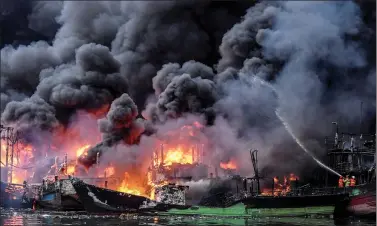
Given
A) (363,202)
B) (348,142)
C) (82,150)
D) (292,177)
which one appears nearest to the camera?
(363,202)

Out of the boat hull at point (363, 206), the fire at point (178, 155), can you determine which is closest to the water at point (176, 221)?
the boat hull at point (363, 206)

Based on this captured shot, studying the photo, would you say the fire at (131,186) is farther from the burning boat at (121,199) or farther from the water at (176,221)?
the water at (176,221)

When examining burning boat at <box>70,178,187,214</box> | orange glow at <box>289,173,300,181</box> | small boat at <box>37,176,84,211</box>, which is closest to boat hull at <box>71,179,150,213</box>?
burning boat at <box>70,178,187,214</box>

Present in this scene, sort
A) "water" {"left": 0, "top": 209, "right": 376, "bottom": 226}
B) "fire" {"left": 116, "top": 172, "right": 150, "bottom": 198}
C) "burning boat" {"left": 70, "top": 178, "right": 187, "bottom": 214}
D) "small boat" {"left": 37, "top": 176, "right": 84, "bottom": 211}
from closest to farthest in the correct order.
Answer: "water" {"left": 0, "top": 209, "right": 376, "bottom": 226} < "burning boat" {"left": 70, "top": 178, "right": 187, "bottom": 214} < "small boat" {"left": 37, "top": 176, "right": 84, "bottom": 211} < "fire" {"left": 116, "top": 172, "right": 150, "bottom": 198}

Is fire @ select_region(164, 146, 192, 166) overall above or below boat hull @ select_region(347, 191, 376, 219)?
above

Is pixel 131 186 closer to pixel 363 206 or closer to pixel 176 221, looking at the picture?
pixel 176 221

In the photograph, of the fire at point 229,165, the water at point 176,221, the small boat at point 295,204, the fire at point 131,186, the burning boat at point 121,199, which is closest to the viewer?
the water at point 176,221

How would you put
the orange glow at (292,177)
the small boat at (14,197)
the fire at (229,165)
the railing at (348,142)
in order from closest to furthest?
1. the railing at (348,142)
2. the orange glow at (292,177)
3. the small boat at (14,197)
4. the fire at (229,165)

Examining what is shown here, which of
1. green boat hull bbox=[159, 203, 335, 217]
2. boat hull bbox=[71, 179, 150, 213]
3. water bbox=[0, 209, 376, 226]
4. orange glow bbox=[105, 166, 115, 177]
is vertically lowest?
water bbox=[0, 209, 376, 226]

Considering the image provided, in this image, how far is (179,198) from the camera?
153 feet

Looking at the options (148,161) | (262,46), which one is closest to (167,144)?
(148,161)

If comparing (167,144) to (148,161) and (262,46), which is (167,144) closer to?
(148,161)

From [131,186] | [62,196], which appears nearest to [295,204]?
[131,186]

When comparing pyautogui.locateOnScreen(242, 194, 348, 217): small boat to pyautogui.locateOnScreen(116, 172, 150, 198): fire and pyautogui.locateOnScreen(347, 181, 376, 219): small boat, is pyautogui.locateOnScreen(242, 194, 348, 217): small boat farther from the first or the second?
pyautogui.locateOnScreen(116, 172, 150, 198): fire
